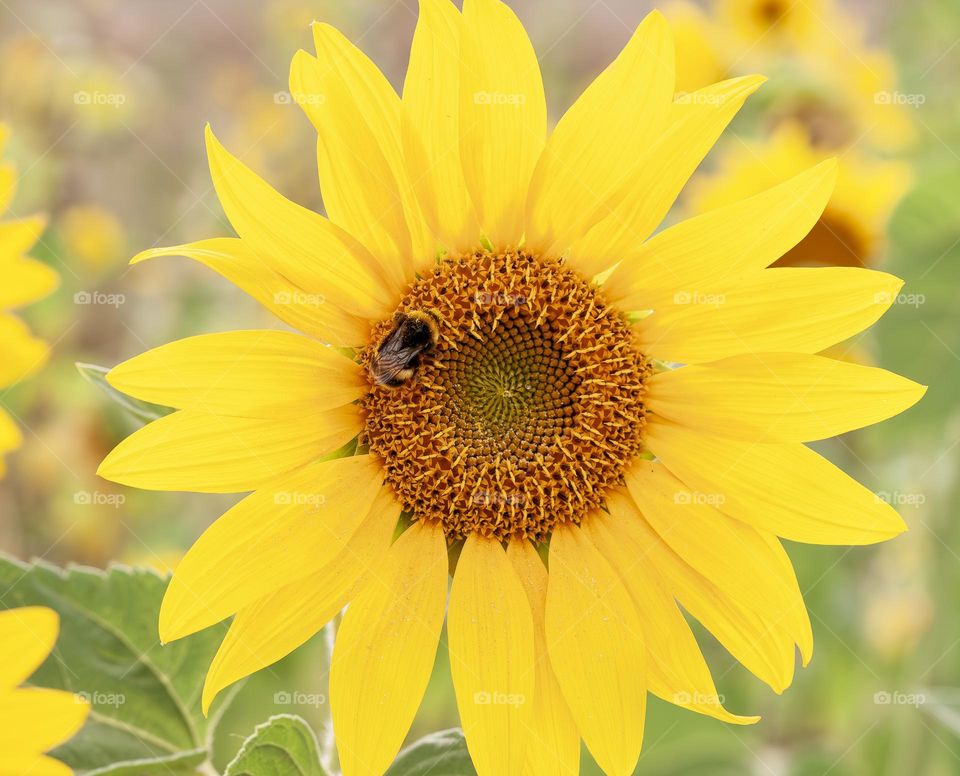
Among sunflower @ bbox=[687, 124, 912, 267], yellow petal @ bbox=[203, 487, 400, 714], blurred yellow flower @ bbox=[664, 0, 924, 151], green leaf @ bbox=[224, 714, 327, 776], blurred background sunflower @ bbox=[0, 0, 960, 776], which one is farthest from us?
blurred yellow flower @ bbox=[664, 0, 924, 151]

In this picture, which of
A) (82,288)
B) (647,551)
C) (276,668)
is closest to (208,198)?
(82,288)

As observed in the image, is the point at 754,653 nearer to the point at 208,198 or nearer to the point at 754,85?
the point at 754,85

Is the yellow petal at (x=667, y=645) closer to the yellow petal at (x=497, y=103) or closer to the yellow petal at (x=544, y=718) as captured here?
the yellow petal at (x=544, y=718)

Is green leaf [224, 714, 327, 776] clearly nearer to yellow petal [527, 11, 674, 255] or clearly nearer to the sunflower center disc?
the sunflower center disc

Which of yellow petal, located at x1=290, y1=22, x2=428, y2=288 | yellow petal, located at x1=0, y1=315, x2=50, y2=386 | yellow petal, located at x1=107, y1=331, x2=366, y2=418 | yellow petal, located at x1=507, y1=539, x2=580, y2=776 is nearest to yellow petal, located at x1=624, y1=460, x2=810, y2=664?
yellow petal, located at x1=507, y1=539, x2=580, y2=776

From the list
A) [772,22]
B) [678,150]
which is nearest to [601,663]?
[678,150]

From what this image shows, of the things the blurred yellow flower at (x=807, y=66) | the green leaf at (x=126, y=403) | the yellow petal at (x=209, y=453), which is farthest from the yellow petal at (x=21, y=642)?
the blurred yellow flower at (x=807, y=66)
